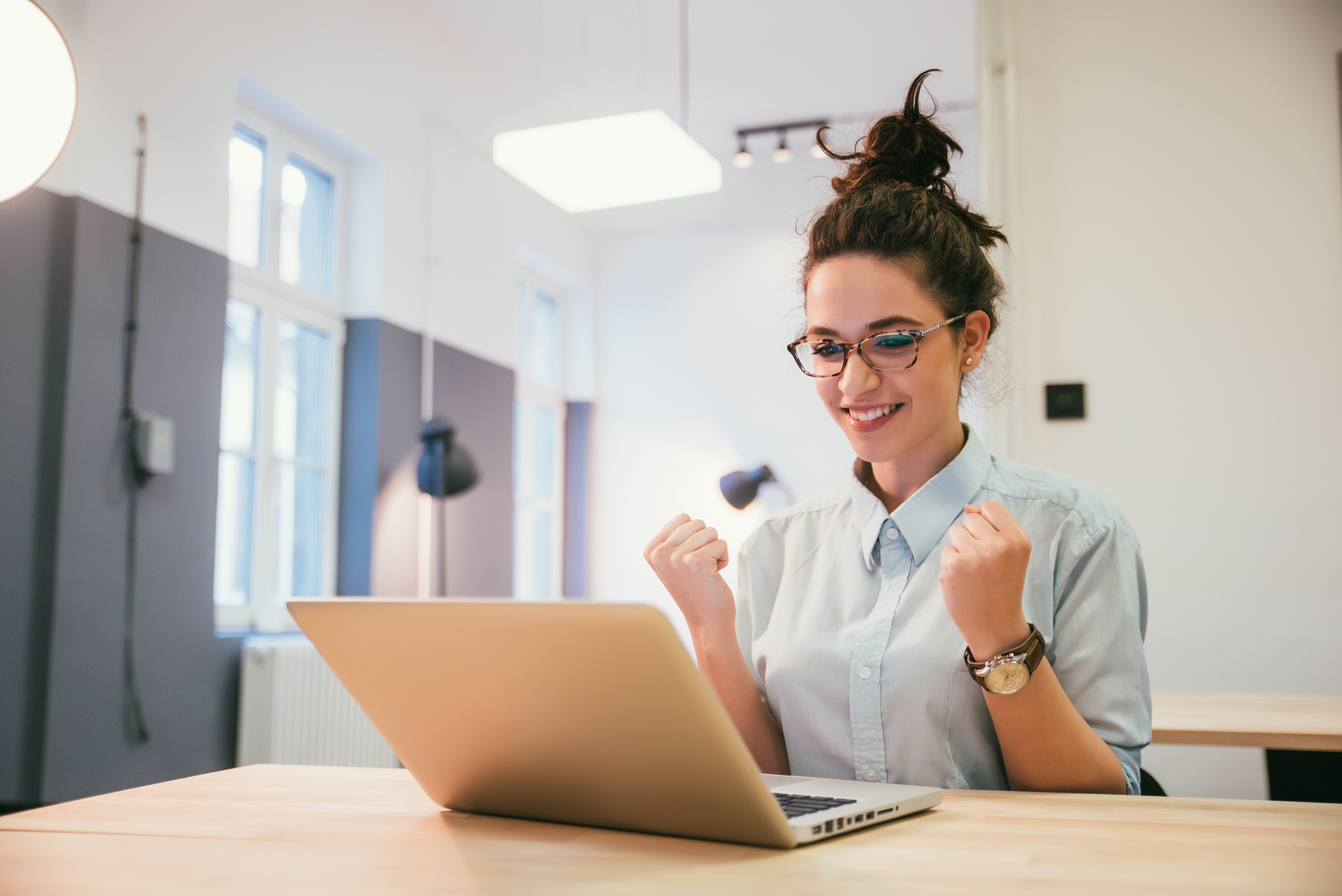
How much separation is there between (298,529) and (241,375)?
0.71m

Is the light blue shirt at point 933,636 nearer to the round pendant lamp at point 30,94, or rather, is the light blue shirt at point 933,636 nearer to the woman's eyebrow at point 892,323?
the woman's eyebrow at point 892,323

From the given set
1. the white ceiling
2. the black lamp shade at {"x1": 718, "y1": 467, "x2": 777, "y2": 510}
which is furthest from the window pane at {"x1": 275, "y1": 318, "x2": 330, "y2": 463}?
the black lamp shade at {"x1": 718, "y1": 467, "x2": 777, "y2": 510}

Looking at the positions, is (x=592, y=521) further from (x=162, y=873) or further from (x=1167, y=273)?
(x=162, y=873)

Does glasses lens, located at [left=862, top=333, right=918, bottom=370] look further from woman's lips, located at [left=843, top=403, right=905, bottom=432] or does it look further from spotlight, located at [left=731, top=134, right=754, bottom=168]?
spotlight, located at [left=731, top=134, right=754, bottom=168]

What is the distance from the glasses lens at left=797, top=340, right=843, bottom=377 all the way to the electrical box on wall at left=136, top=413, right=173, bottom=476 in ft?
8.51

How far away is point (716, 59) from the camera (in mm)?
5082

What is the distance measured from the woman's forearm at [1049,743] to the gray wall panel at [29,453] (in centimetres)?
278

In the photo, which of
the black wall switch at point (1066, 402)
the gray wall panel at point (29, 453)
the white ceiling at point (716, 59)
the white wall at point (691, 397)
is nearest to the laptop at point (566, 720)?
the black wall switch at point (1066, 402)

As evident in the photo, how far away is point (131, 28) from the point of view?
3.30 metres

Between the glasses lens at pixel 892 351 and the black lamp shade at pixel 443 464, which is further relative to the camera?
the black lamp shade at pixel 443 464

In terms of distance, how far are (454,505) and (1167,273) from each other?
346cm

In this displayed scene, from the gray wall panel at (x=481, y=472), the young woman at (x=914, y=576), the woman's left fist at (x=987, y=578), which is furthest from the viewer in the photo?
the gray wall panel at (x=481, y=472)

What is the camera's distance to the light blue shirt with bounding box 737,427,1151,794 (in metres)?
1.15

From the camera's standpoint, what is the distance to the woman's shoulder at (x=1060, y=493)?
3.99 ft
